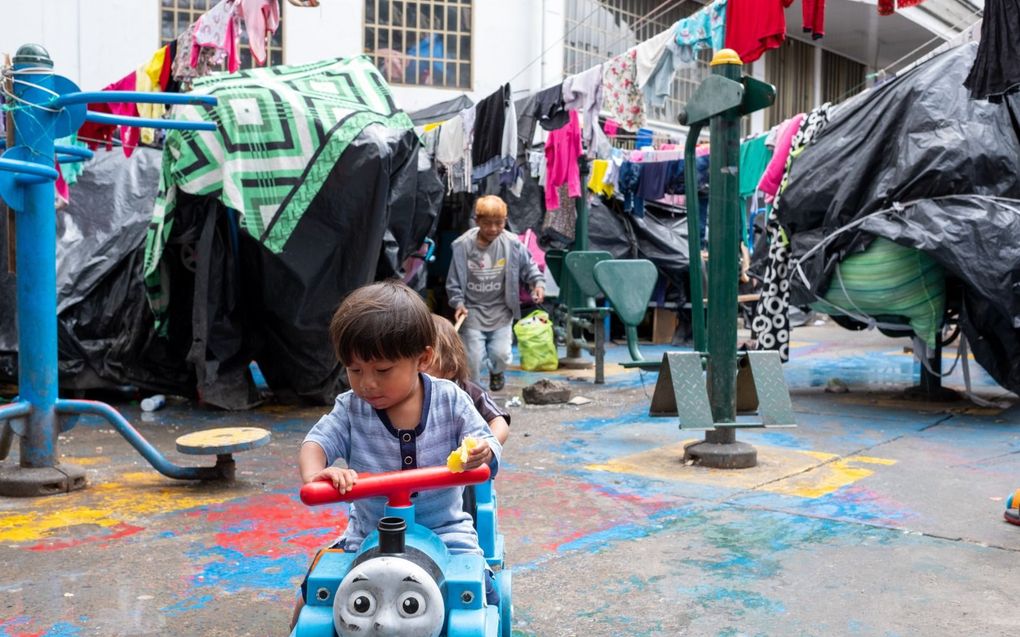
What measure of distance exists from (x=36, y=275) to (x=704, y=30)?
5535mm

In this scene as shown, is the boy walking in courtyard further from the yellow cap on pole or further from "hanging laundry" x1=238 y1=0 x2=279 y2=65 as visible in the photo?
the yellow cap on pole

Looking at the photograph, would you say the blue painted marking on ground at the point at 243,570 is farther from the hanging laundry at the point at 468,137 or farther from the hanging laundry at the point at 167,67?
the hanging laundry at the point at 468,137

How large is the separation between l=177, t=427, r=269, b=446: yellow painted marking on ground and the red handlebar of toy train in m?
2.87

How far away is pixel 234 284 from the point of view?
279 inches

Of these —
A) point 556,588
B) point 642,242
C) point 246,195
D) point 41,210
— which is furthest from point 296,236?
point 642,242

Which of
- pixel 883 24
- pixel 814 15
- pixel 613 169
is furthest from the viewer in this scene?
pixel 883 24

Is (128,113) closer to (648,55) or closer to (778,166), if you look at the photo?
(648,55)

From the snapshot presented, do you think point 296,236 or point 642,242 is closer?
point 296,236

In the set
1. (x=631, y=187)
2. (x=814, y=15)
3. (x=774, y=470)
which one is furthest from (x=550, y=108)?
(x=774, y=470)

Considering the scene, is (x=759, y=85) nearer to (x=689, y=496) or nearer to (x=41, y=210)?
(x=689, y=496)

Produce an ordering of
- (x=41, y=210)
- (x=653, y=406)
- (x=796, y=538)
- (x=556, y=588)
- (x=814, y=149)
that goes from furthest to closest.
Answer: (x=814, y=149)
(x=653, y=406)
(x=41, y=210)
(x=796, y=538)
(x=556, y=588)

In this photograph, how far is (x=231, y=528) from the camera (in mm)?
4160

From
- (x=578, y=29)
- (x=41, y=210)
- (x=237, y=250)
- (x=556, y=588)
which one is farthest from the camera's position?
(x=578, y=29)

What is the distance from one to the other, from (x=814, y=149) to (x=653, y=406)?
3.42m
